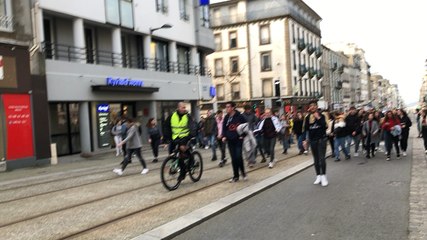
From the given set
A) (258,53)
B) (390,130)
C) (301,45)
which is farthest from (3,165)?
(301,45)

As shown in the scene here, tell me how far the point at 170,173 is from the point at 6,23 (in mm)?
10213

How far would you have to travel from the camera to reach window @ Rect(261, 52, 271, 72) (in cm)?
5156

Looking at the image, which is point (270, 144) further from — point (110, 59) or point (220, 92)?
point (220, 92)

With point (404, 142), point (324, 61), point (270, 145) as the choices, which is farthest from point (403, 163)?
point (324, 61)

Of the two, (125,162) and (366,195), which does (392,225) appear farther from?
(125,162)

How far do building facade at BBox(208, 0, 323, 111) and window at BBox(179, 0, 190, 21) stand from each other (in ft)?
70.4

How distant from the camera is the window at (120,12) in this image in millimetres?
22328

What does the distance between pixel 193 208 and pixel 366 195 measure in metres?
3.27

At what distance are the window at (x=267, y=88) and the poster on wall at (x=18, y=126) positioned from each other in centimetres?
3705

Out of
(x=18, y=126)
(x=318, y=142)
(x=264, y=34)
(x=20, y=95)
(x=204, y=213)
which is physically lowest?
(x=204, y=213)

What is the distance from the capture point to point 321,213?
7.17 meters

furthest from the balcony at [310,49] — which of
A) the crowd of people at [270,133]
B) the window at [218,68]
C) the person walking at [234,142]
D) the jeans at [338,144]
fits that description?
the person walking at [234,142]

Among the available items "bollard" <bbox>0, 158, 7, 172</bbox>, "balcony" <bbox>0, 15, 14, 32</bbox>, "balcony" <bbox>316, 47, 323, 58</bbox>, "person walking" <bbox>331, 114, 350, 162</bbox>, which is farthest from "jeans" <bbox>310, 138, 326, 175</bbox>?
"balcony" <bbox>316, 47, 323, 58</bbox>

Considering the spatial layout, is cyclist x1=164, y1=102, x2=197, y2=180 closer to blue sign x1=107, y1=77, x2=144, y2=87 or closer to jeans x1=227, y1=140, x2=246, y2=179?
jeans x1=227, y1=140, x2=246, y2=179
